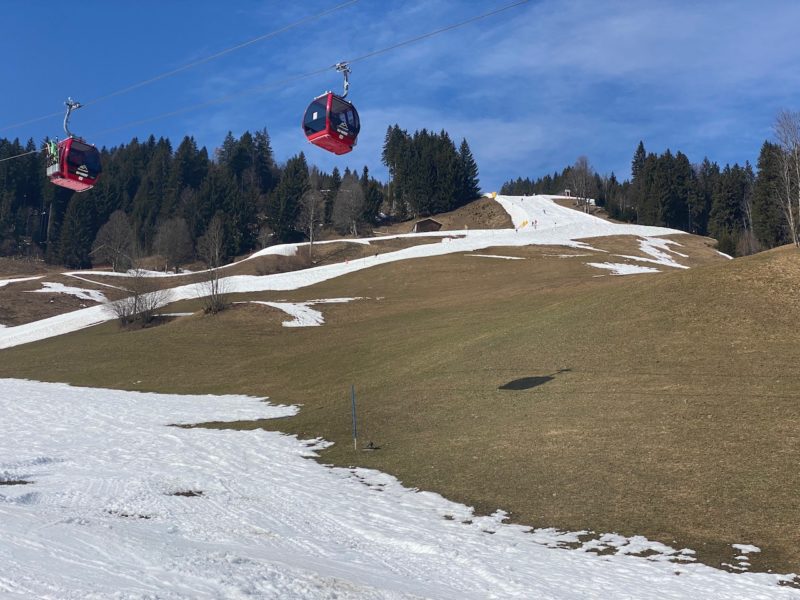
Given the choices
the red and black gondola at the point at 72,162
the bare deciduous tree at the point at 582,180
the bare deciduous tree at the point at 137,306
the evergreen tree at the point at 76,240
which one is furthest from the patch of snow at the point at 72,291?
the bare deciduous tree at the point at 582,180

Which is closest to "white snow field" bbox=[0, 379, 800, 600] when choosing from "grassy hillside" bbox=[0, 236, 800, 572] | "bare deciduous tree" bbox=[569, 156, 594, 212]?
"grassy hillside" bbox=[0, 236, 800, 572]

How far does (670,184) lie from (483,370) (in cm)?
12149

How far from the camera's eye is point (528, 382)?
2333 cm

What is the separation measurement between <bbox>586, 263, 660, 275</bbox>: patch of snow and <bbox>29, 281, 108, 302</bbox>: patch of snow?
60.6m

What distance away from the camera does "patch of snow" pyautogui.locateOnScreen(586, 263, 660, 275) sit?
62.2 m

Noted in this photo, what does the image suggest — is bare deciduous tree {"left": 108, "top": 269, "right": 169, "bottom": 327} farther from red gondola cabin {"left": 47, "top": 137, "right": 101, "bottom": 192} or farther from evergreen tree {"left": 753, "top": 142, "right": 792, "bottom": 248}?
evergreen tree {"left": 753, "top": 142, "right": 792, "bottom": 248}

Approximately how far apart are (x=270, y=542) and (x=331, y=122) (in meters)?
14.4

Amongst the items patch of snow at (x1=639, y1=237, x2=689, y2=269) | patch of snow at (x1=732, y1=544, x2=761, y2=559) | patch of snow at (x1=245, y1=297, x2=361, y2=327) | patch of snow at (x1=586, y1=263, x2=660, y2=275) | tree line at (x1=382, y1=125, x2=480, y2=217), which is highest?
tree line at (x1=382, y1=125, x2=480, y2=217)

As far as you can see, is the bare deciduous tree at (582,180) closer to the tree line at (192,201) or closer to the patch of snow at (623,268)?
the tree line at (192,201)

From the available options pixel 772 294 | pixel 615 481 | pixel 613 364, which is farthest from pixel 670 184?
pixel 615 481

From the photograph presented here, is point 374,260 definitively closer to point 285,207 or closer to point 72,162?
point 285,207

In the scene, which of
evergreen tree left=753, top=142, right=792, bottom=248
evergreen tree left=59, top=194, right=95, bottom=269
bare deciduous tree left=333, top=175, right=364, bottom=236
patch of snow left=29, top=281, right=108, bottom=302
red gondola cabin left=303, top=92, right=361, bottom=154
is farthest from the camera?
bare deciduous tree left=333, top=175, right=364, bottom=236

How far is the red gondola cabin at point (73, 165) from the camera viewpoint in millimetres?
24578

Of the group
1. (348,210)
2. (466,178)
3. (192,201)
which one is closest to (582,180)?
(466,178)
